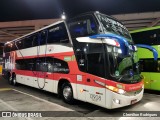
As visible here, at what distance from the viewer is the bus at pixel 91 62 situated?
6042 millimetres

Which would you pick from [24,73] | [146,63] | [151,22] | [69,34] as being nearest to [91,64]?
[69,34]

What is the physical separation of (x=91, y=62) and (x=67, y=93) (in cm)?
208

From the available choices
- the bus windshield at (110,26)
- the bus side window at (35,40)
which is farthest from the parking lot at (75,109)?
the bus side window at (35,40)

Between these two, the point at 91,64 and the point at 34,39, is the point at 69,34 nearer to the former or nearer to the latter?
the point at 91,64

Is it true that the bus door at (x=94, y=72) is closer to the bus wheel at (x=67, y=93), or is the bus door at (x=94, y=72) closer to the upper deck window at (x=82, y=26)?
the upper deck window at (x=82, y=26)

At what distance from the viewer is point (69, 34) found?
7570mm

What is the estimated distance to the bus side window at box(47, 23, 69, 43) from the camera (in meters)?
7.86

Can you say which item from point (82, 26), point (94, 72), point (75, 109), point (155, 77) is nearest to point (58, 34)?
point (82, 26)

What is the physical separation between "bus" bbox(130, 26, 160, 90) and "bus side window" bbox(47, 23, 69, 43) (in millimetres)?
4576

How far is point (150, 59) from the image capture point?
32.3ft

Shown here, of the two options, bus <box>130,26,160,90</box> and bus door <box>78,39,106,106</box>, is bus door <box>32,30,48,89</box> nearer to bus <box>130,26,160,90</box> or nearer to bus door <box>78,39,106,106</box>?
bus door <box>78,39,106,106</box>

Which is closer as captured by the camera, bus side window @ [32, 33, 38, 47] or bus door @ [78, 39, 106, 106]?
bus door @ [78, 39, 106, 106]

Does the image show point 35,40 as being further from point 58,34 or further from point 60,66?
point 60,66

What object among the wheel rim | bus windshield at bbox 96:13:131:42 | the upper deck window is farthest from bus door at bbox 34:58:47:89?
bus windshield at bbox 96:13:131:42
